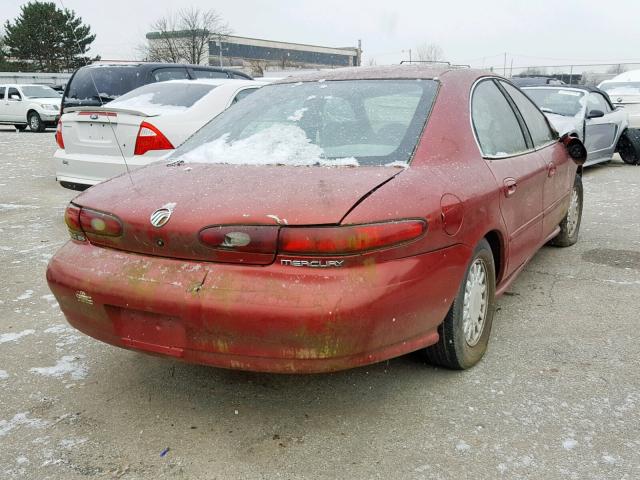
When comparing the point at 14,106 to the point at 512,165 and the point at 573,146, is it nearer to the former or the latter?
the point at 573,146

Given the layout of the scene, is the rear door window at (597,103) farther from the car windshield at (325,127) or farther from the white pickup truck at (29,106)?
the white pickup truck at (29,106)

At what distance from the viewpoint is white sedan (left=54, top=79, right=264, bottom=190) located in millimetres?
5652

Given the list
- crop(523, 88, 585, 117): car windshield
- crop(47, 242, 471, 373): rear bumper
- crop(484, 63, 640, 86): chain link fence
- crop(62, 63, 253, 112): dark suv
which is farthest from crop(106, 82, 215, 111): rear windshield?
crop(484, 63, 640, 86): chain link fence

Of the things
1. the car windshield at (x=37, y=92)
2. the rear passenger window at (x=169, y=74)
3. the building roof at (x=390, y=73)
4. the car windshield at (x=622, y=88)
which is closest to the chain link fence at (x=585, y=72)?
the car windshield at (x=622, y=88)

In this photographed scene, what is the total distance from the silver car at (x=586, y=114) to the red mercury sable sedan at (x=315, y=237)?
602 centimetres

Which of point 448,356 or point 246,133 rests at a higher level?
point 246,133

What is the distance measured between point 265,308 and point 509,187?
5.30ft

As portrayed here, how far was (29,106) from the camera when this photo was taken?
20.3m

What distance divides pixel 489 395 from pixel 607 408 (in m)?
0.49

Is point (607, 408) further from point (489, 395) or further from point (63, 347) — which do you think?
point (63, 347)

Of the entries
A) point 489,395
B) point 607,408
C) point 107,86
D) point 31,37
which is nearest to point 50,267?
point 489,395

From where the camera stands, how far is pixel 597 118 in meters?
9.38

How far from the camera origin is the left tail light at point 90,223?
2.47 meters

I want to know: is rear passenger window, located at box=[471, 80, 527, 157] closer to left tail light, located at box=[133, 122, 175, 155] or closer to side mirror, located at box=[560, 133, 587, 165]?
side mirror, located at box=[560, 133, 587, 165]
